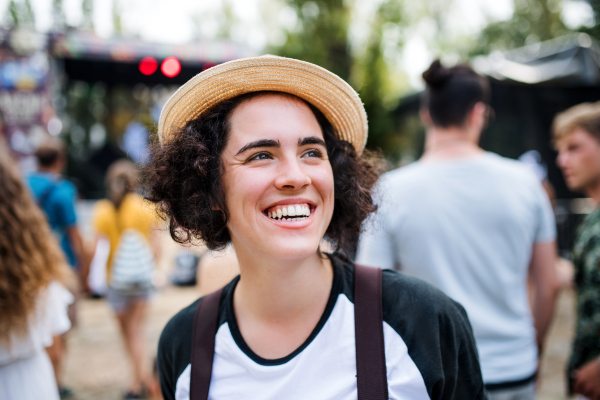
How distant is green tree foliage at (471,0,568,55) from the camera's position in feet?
65.5

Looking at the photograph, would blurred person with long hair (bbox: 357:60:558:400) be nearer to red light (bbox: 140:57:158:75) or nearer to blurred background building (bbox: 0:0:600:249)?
blurred background building (bbox: 0:0:600:249)

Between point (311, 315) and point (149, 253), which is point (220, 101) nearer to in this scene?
point (311, 315)

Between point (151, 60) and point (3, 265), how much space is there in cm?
777

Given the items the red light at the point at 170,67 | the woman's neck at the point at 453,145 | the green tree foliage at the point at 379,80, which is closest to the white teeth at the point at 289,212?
the woman's neck at the point at 453,145

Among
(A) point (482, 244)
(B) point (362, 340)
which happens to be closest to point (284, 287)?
(B) point (362, 340)

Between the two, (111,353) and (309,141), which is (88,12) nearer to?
(111,353)

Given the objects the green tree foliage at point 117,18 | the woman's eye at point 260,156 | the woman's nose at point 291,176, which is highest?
the green tree foliage at point 117,18

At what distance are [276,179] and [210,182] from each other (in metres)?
0.28

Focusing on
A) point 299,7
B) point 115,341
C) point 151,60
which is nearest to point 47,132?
point 151,60

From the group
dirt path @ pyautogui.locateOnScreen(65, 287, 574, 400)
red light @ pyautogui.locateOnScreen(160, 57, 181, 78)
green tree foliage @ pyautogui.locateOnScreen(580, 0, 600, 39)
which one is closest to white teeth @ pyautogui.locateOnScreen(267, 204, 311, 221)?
dirt path @ pyautogui.locateOnScreen(65, 287, 574, 400)

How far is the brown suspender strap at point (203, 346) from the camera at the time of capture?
4.26 ft

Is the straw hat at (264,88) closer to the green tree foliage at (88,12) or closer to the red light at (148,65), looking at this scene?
the red light at (148,65)

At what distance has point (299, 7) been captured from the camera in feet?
28.5

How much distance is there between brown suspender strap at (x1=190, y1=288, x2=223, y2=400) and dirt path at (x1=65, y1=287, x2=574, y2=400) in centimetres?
335
